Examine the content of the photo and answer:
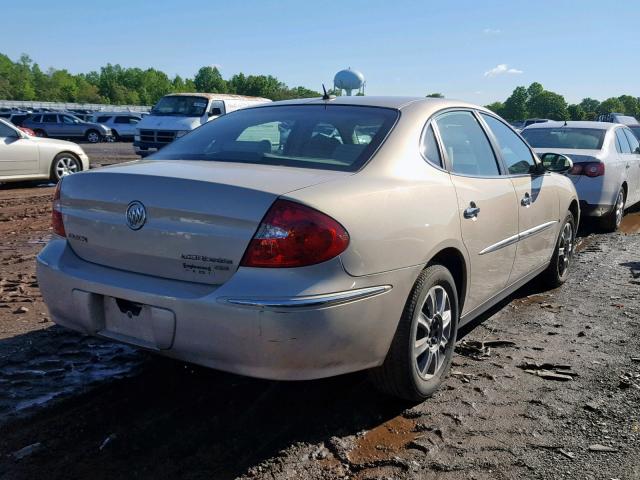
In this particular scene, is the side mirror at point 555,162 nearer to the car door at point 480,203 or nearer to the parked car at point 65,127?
the car door at point 480,203

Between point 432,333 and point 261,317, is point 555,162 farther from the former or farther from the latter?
point 261,317

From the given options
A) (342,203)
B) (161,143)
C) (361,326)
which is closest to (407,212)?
(342,203)

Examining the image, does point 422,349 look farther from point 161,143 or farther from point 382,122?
point 161,143

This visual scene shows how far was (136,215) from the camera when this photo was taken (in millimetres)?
2875

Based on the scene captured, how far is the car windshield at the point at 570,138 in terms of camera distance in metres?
8.57

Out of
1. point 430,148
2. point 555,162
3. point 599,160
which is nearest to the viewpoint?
point 430,148

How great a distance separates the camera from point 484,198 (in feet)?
12.4

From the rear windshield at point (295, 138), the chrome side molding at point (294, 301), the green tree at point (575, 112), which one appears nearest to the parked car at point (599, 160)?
the rear windshield at point (295, 138)

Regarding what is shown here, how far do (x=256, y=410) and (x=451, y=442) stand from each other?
97cm

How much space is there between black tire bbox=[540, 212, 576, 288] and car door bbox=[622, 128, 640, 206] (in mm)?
3795

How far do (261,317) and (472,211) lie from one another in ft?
5.24

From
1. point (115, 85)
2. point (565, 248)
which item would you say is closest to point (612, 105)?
point (115, 85)

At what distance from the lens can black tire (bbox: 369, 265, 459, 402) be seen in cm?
303

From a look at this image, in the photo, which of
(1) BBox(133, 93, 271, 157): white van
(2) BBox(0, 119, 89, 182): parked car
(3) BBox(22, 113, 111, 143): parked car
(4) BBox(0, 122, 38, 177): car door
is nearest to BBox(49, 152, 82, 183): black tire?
(2) BBox(0, 119, 89, 182): parked car
